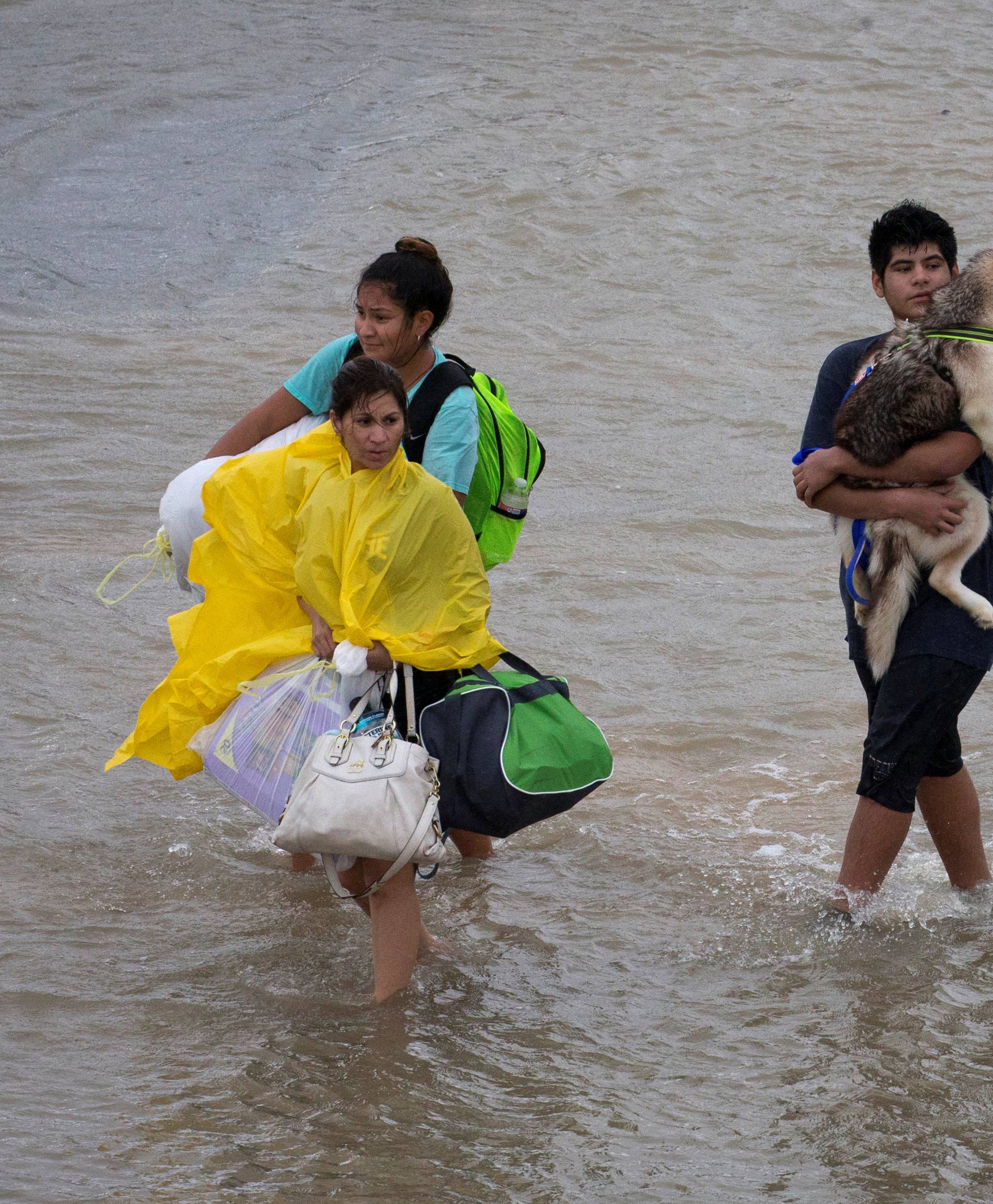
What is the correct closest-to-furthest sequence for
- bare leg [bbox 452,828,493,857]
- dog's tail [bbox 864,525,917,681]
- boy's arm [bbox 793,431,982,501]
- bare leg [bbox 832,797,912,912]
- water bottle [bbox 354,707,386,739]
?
water bottle [bbox 354,707,386,739], boy's arm [bbox 793,431,982,501], dog's tail [bbox 864,525,917,681], bare leg [bbox 832,797,912,912], bare leg [bbox 452,828,493,857]

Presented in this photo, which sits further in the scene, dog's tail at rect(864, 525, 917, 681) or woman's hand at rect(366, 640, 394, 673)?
dog's tail at rect(864, 525, 917, 681)

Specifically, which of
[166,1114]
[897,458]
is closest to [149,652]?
[166,1114]

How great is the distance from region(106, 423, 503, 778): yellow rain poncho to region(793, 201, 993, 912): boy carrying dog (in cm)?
96

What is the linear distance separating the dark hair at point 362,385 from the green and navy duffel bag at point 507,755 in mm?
719

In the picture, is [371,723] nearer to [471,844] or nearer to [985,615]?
[471,844]

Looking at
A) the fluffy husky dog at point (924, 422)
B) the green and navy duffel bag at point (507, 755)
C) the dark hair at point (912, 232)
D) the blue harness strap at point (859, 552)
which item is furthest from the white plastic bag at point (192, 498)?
the dark hair at point (912, 232)

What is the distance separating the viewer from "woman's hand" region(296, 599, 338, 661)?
3605mm

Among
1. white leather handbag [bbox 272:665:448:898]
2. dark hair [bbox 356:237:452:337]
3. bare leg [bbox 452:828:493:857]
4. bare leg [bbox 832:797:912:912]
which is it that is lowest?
bare leg [bbox 452:828:493:857]

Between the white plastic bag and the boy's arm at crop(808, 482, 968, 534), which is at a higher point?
the boy's arm at crop(808, 482, 968, 534)

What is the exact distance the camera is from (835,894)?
4.11m

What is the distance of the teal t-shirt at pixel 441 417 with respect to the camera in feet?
12.6

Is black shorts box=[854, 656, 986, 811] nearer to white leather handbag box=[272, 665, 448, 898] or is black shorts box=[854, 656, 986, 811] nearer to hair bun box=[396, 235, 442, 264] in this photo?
white leather handbag box=[272, 665, 448, 898]

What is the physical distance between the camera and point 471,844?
462 centimetres

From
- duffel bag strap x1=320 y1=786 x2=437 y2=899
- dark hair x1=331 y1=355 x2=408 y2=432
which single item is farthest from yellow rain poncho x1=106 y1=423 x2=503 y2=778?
duffel bag strap x1=320 y1=786 x2=437 y2=899
